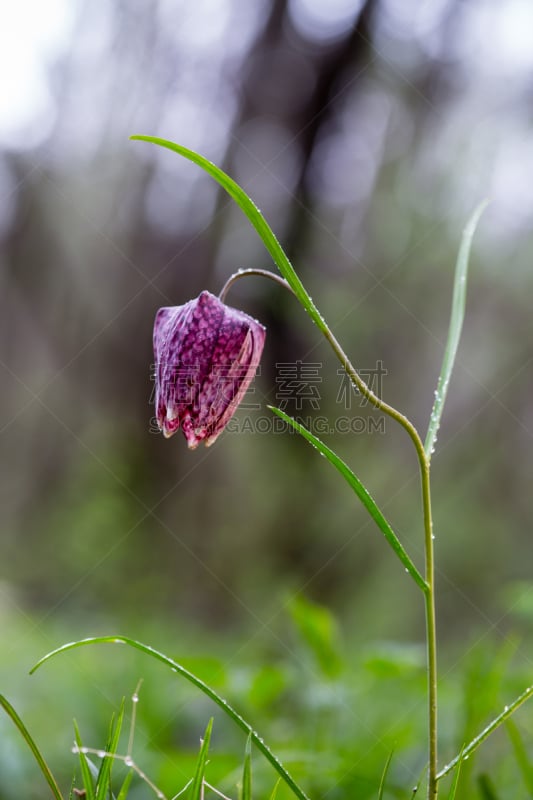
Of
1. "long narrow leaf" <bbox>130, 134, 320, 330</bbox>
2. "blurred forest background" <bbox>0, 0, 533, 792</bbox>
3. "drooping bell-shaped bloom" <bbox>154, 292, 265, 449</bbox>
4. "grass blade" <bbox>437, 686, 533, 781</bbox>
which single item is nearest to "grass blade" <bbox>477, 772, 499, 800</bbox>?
"grass blade" <bbox>437, 686, 533, 781</bbox>

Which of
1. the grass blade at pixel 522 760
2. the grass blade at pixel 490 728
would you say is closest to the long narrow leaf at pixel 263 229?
the grass blade at pixel 490 728

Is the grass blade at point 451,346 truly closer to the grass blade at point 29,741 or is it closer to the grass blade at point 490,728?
the grass blade at point 490,728

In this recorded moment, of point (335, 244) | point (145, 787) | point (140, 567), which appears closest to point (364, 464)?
point (335, 244)

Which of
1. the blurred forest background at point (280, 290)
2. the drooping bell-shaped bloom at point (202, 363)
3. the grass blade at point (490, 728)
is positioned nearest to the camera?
the grass blade at point (490, 728)

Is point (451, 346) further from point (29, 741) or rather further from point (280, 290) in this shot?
point (280, 290)

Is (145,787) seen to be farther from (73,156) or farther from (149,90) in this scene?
(73,156)

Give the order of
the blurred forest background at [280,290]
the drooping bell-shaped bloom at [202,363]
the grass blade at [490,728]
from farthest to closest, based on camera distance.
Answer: the blurred forest background at [280,290] < the drooping bell-shaped bloom at [202,363] < the grass blade at [490,728]
